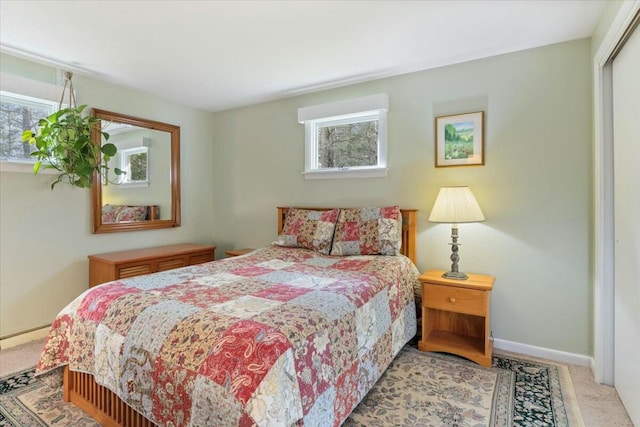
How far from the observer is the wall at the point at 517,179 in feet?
7.93

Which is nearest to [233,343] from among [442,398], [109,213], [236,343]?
[236,343]

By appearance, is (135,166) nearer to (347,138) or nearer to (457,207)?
(347,138)

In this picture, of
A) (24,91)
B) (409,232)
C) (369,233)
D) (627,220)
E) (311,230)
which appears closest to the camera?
(627,220)

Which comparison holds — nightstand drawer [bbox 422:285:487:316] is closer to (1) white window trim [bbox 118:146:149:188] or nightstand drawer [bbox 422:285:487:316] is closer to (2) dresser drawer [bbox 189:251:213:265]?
(2) dresser drawer [bbox 189:251:213:265]

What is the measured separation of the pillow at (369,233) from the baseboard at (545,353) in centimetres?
110

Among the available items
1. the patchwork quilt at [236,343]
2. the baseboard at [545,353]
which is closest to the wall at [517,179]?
the baseboard at [545,353]

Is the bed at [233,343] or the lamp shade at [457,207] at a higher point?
the lamp shade at [457,207]

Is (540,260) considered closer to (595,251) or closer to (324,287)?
(595,251)

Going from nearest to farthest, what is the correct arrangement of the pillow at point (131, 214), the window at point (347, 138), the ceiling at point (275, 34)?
the ceiling at point (275, 34) < the window at point (347, 138) < the pillow at point (131, 214)

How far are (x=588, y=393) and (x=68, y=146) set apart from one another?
4.19 meters

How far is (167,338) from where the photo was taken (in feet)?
4.58

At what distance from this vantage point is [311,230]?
310cm

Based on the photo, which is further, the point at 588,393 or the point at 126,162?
the point at 126,162

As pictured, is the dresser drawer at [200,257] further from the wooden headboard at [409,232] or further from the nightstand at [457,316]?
the nightstand at [457,316]
